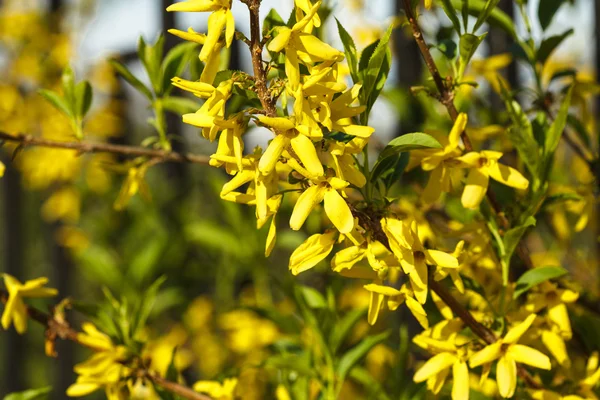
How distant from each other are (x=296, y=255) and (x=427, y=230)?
0.36 metres

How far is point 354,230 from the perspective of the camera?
628 mm

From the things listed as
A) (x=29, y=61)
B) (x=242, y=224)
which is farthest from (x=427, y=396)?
(x=29, y=61)

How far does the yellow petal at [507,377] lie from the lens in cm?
67

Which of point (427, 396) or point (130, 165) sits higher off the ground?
point (130, 165)

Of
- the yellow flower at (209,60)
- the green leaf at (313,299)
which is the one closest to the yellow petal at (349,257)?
the yellow flower at (209,60)

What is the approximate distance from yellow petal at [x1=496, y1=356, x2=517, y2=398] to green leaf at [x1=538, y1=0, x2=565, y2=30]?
0.54 meters

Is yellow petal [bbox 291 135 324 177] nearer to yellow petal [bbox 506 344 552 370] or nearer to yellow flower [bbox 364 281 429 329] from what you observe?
yellow flower [bbox 364 281 429 329]

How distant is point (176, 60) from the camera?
98 cm

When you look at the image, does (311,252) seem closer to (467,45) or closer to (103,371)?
(467,45)

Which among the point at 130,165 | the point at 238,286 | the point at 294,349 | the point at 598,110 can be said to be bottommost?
the point at 238,286

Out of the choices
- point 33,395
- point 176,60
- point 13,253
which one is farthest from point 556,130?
point 13,253

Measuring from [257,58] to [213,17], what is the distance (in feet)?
0.19

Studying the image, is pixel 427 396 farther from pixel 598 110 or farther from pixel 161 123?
pixel 598 110

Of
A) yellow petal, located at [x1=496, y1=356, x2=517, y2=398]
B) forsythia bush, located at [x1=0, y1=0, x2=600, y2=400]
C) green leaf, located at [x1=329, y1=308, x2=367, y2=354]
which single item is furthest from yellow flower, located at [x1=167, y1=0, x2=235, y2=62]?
green leaf, located at [x1=329, y1=308, x2=367, y2=354]
